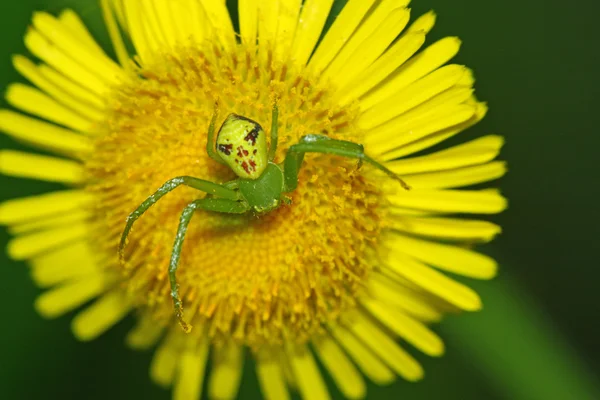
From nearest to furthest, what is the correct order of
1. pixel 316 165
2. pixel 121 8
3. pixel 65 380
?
pixel 316 165 < pixel 121 8 < pixel 65 380

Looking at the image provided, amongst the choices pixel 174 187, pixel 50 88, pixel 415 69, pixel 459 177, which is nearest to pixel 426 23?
pixel 415 69

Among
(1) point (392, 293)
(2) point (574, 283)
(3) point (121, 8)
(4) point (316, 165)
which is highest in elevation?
(3) point (121, 8)

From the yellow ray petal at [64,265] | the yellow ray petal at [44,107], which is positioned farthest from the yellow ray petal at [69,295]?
the yellow ray petal at [44,107]

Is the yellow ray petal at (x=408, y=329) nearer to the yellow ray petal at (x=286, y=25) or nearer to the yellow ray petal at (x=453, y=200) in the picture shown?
the yellow ray petal at (x=453, y=200)

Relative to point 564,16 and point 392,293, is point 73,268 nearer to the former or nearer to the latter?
point 392,293

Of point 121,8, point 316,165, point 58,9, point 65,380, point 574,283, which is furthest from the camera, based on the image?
point 65,380

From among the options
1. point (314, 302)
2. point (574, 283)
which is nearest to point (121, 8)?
point (314, 302)
